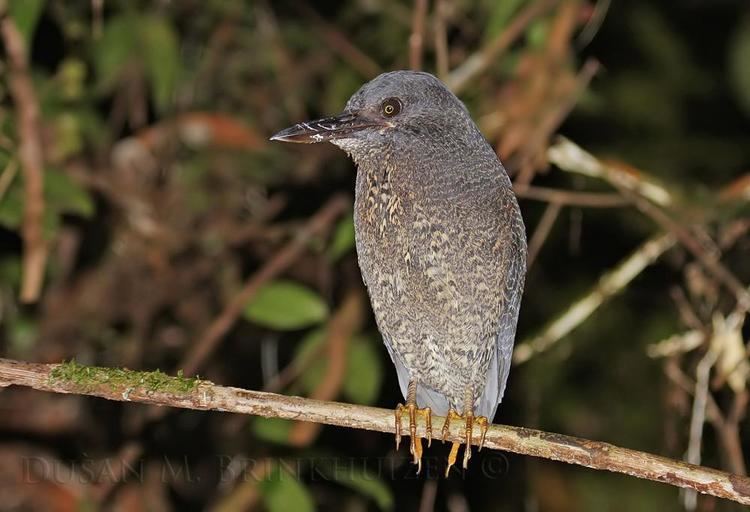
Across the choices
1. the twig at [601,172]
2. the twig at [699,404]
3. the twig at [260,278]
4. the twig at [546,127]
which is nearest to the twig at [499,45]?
the twig at [546,127]

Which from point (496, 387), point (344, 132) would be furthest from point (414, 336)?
point (344, 132)

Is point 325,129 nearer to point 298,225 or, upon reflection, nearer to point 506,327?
point 506,327

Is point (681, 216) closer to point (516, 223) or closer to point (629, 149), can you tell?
point (516, 223)

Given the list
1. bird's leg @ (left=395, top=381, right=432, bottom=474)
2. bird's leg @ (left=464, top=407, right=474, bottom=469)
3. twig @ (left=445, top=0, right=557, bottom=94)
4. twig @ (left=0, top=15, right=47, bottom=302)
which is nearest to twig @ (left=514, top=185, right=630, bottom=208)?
twig @ (left=445, top=0, right=557, bottom=94)

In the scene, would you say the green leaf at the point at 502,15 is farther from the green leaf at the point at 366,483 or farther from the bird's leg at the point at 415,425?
the green leaf at the point at 366,483

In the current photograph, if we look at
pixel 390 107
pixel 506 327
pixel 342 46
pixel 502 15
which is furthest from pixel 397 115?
pixel 342 46
